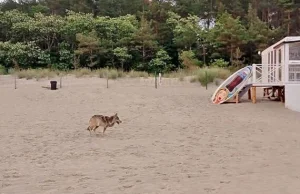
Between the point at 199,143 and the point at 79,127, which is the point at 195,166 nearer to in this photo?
the point at 199,143

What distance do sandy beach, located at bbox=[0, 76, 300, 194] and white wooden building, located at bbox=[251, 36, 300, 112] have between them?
2.10 ft

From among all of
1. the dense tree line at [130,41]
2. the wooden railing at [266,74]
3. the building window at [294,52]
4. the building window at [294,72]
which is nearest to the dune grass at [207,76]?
the wooden railing at [266,74]

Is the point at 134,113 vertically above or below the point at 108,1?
below

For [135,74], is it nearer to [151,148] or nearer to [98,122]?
[98,122]

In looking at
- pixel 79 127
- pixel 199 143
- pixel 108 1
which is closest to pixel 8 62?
pixel 108 1

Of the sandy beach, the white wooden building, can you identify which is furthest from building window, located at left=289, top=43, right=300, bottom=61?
the sandy beach

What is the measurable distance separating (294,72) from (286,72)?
372 millimetres

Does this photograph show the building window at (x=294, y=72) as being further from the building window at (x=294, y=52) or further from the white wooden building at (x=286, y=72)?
the building window at (x=294, y=52)

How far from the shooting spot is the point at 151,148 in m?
9.77

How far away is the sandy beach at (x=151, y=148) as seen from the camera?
671 centimetres

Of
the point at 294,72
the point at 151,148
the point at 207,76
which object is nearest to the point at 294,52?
the point at 294,72

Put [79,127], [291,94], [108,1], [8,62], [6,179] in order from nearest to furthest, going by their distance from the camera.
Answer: [6,179], [79,127], [291,94], [8,62], [108,1]

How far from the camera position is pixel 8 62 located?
34.6 meters

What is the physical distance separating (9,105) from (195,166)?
40.2 feet
